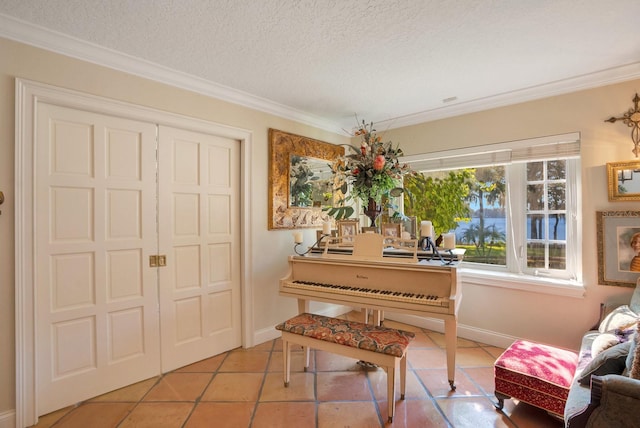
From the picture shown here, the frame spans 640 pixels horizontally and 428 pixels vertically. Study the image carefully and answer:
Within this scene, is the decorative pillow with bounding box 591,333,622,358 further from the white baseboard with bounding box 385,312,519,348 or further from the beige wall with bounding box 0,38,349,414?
the beige wall with bounding box 0,38,349,414

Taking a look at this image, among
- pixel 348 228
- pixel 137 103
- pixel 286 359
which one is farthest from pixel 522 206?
pixel 137 103

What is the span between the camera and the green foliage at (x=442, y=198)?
3.49 m

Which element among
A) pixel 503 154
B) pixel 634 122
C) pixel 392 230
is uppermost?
pixel 634 122

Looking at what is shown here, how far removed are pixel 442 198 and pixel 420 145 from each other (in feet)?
2.30

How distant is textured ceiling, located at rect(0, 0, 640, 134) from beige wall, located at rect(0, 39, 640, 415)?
0.43ft

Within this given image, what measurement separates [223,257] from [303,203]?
115 cm

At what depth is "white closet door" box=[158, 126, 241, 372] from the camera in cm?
259

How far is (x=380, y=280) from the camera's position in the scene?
7.86 feet

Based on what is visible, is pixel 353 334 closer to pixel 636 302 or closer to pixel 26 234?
pixel 636 302

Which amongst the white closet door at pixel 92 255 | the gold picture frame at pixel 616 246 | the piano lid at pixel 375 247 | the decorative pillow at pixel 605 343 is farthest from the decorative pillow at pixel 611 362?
the white closet door at pixel 92 255

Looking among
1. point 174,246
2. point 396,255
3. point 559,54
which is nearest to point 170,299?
point 174,246

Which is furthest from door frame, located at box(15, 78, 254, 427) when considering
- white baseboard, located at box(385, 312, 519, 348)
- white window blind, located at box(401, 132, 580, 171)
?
white baseboard, located at box(385, 312, 519, 348)

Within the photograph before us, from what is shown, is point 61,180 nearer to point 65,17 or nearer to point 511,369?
point 65,17

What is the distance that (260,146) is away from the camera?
3.17 meters
